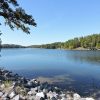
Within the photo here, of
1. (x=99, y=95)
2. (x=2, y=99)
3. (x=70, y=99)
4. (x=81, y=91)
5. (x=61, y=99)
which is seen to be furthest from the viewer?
(x=81, y=91)

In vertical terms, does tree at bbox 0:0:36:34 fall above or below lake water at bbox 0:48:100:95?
above

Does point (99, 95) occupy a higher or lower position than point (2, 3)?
lower

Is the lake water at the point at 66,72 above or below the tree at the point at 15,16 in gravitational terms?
below

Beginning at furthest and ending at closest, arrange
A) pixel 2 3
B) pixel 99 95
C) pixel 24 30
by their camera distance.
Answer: pixel 24 30 < pixel 2 3 < pixel 99 95

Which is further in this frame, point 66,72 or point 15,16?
point 66,72

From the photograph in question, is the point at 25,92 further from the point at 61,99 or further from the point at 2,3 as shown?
the point at 2,3

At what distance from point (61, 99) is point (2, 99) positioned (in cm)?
351

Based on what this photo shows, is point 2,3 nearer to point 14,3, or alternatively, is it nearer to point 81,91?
point 14,3

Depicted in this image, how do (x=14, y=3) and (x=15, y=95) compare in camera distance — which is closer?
(x=15, y=95)

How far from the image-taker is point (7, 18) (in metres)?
26.7

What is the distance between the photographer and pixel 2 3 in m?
25.4

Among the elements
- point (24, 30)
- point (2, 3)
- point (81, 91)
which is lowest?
point (81, 91)

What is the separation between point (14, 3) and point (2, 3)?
47.9 inches

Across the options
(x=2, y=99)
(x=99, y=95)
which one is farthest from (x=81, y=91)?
(x=2, y=99)
